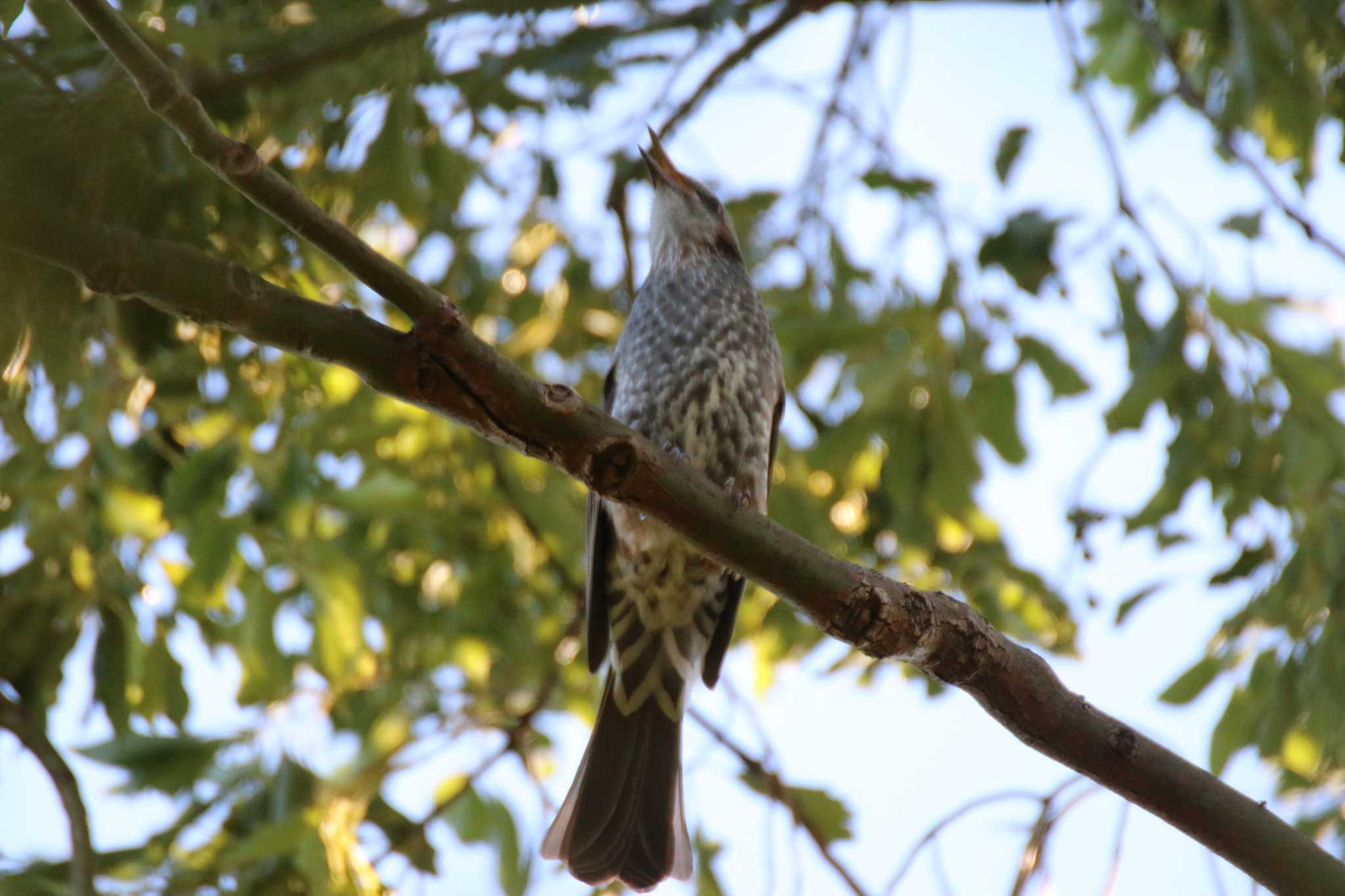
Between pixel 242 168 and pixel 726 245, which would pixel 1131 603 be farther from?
pixel 242 168

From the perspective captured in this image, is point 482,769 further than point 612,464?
Yes

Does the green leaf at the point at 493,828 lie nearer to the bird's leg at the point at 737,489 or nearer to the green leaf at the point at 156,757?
the green leaf at the point at 156,757

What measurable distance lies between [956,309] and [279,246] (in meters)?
1.83

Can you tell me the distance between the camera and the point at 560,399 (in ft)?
6.27

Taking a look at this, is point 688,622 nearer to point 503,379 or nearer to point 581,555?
point 581,555

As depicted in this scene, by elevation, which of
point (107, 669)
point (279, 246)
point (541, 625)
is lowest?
point (107, 669)

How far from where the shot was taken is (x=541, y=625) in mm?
4516

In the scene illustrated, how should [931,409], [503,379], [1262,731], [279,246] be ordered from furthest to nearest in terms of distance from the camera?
1. [931,409]
2. [1262,731]
3. [279,246]
4. [503,379]

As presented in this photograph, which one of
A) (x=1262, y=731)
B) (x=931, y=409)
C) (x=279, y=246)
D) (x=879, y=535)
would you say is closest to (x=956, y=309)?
(x=931, y=409)

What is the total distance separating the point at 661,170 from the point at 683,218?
18cm

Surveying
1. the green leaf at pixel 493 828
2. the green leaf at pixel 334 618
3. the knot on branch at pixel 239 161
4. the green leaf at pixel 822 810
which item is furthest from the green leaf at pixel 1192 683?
the knot on branch at pixel 239 161

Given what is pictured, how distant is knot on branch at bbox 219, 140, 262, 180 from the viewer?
174 cm

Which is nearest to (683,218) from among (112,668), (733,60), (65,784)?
(733,60)

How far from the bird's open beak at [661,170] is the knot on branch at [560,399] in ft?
7.52
